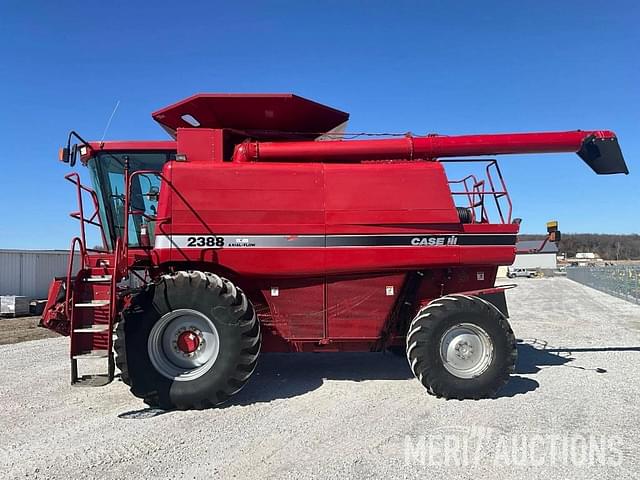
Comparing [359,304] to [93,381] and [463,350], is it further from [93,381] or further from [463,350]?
[93,381]

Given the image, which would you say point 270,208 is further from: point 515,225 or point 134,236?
point 515,225

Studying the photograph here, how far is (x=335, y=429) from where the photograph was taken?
5.02 metres

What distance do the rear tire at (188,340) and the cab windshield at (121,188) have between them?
1.56 m

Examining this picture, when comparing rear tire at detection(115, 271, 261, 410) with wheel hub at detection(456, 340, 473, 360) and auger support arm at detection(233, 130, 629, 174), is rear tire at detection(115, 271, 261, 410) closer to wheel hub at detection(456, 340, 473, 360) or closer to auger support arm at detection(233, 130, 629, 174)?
auger support arm at detection(233, 130, 629, 174)

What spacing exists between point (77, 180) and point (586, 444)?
6333 millimetres

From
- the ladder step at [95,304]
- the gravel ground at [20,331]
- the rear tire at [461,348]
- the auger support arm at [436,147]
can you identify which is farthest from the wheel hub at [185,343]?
the gravel ground at [20,331]

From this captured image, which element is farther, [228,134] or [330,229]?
[228,134]

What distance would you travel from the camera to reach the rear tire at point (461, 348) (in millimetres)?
6031

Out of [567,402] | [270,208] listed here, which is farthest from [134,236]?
[567,402]

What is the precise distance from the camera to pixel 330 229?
20.7ft

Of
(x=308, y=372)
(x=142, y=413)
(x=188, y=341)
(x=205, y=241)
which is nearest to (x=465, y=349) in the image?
(x=308, y=372)

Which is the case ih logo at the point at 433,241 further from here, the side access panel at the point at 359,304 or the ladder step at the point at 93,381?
the ladder step at the point at 93,381

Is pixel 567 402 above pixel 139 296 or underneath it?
underneath

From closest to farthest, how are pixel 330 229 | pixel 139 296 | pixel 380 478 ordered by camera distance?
pixel 380 478
pixel 139 296
pixel 330 229
